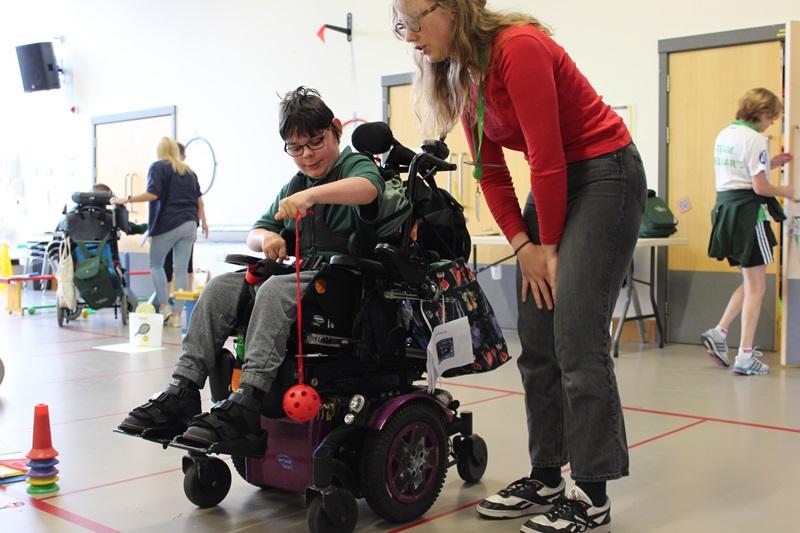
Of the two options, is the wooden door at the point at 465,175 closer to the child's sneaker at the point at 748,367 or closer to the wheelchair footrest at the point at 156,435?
the child's sneaker at the point at 748,367

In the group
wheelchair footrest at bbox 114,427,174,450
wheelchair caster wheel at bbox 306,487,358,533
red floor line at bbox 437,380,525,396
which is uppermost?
wheelchair footrest at bbox 114,427,174,450

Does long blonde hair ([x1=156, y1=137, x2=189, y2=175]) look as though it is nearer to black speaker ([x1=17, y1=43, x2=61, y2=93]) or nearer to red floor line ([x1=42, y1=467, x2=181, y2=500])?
red floor line ([x1=42, y1=467, x2=181, y2=500])

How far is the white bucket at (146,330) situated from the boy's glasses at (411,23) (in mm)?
3886

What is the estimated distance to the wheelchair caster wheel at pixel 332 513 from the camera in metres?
1.94

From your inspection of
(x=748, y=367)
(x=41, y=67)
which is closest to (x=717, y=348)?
(x=748, y=367)

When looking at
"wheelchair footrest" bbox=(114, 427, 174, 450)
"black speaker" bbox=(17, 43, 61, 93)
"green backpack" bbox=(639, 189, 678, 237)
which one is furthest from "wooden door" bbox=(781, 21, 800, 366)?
"black speaker" bbox=(17, 43, 61, 93)

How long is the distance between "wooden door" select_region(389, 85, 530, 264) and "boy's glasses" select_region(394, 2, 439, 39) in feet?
14.2

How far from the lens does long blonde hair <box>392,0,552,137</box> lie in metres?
1.89

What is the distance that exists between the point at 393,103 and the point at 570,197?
5309 mm

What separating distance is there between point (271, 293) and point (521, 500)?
2.60 ft

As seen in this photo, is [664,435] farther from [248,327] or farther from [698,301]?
[698,301]

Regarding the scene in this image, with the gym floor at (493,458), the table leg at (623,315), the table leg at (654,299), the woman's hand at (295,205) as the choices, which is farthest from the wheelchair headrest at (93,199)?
the woman's hand at (295,205)

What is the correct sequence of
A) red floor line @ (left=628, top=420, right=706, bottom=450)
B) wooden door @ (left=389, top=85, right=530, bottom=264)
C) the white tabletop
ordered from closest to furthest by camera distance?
red floor line @ (left=628, top=420, right=706, bottom=450) → the white tabletop → wooden door @ (left=389, top=85, right=530, bottom=264)

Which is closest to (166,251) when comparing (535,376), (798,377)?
(798,377)
